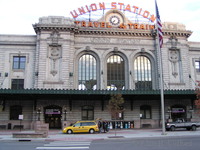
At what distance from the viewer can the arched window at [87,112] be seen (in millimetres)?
37934

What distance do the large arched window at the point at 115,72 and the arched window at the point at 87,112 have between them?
18.9 feet

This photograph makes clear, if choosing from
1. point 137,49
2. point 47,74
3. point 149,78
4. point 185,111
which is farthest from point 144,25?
point 47,74

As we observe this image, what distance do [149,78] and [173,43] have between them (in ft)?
26.8

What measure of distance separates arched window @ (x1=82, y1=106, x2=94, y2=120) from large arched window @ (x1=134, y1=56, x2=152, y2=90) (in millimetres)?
9626

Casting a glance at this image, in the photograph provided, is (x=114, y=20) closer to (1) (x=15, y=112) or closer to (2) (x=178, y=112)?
(2) (x=178, y=112)

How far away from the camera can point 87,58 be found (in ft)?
137

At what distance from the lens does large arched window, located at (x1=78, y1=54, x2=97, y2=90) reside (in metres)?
40.6

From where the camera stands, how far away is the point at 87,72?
41219 mm

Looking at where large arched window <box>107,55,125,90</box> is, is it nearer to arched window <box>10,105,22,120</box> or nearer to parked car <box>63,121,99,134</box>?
parked car <box>63,121,99,134</box>

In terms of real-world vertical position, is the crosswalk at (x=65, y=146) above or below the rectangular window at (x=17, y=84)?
below

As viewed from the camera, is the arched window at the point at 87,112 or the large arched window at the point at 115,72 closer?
the arched window at the point at 87,112

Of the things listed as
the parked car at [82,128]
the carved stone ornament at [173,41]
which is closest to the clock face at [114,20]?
the carved stone ornament at [173,41]

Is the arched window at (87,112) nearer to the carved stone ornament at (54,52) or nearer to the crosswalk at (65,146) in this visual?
the carved stone ornament at (54,52)

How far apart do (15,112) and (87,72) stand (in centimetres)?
1416
